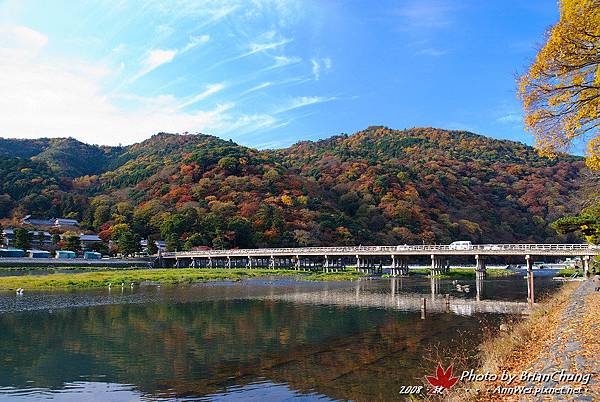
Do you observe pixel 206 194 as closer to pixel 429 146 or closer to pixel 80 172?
pixel 80 172

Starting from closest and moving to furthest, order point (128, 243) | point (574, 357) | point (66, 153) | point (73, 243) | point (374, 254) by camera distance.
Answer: point (574, 357), point (374, 254), point (73, 243), point (128, 243), point (66, 153)

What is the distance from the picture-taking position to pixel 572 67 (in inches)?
386

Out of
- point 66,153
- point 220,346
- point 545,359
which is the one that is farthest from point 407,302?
point 66,153

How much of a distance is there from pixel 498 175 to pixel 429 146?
3749 centimetres

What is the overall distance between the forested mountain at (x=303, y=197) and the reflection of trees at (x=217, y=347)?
55716 millimetres

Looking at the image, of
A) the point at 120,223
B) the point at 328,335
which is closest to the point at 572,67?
the point at 328,335

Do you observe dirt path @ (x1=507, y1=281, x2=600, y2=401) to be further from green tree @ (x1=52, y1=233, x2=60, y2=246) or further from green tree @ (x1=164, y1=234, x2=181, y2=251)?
green tree @ (x1=52, y1=233, x2=60, y2=246)

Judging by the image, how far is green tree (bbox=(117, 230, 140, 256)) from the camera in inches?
2886

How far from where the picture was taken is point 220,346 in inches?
684

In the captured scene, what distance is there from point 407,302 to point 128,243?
55040 mm

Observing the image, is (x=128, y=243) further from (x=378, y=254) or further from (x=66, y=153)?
(x=66, y=153)

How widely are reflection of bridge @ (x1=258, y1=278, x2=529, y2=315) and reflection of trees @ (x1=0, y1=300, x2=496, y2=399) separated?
11.6ft

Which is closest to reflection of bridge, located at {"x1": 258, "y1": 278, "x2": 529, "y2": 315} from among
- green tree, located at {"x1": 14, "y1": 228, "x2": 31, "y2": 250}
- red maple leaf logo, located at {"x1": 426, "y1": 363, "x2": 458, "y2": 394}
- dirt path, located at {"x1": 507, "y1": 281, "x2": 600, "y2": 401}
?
dirt path, located at {"x1": 507, "y1": 281, "x2": 600, "y2": 401}

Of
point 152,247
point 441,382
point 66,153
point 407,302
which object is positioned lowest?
point 407,302
